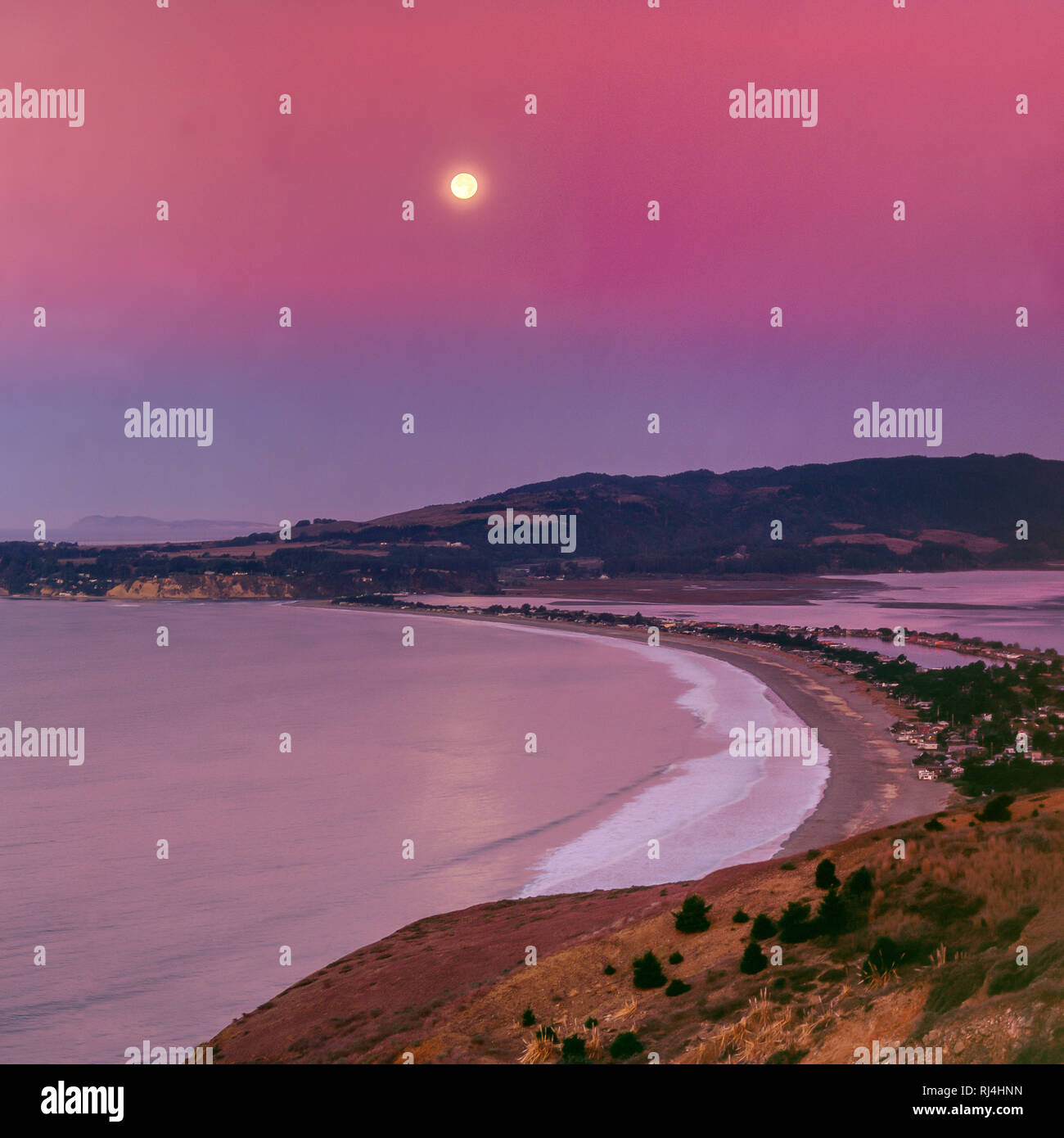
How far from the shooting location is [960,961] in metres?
12.5

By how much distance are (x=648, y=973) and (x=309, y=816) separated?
20.5 m

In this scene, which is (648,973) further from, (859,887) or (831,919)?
(859,887)

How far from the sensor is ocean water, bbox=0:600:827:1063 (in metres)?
20.6

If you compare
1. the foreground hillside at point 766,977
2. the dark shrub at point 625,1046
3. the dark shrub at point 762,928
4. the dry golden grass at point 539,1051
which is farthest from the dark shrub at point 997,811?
the dry golden grass at point 539,1051

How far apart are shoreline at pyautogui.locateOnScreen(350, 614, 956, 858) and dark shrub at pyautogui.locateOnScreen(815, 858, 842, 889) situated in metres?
8.14

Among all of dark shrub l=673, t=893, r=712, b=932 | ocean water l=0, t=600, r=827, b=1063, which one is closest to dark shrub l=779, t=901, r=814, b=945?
dark shrub l=673, t=893, r=712, b=932

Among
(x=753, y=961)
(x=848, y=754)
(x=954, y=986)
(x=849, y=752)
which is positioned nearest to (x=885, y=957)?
(x=954, y=986)

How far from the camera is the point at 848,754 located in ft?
125

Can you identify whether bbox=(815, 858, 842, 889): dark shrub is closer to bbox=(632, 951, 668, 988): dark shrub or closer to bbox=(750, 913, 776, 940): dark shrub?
bbox=(750, 913, 776, 940): dark shrub

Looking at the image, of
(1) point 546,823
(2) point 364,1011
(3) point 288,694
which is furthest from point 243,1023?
(3) point 288,694

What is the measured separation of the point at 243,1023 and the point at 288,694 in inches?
1866

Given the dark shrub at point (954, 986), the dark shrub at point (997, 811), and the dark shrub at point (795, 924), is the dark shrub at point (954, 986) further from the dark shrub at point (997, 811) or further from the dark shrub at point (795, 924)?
the dark shrub at point (997, 811)

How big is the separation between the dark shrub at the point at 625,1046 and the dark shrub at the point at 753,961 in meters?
2.18

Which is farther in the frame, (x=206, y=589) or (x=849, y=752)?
(x=206, y=589)
